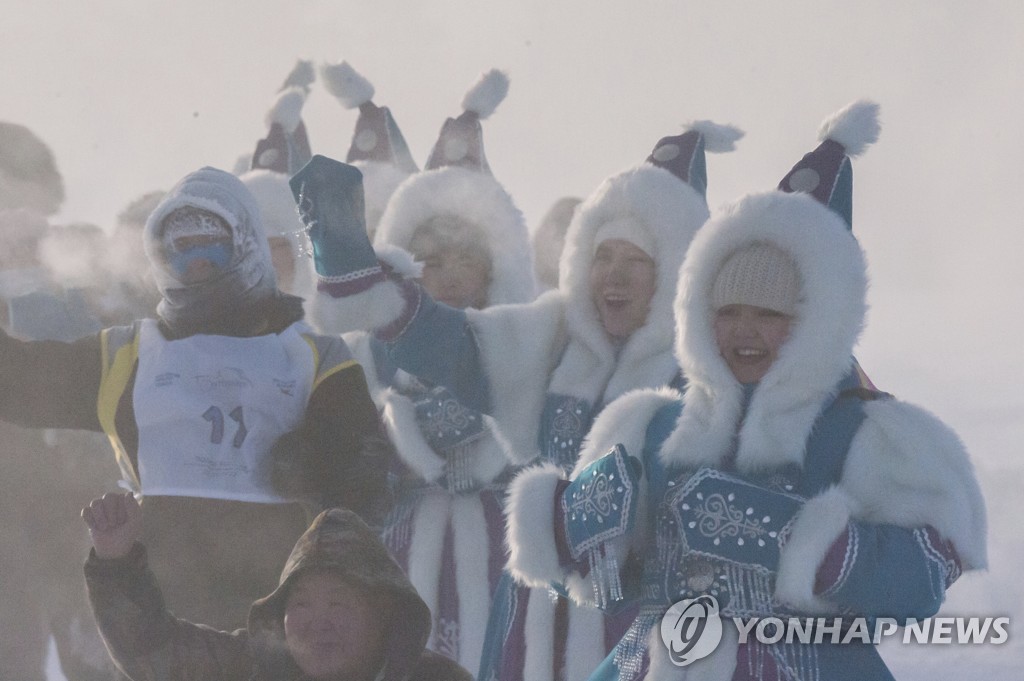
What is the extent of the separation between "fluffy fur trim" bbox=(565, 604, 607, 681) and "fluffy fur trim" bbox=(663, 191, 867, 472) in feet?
3.89

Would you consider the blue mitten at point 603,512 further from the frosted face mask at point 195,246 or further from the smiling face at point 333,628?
the frosted face mask at point 195,246

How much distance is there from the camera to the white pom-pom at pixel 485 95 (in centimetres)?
674

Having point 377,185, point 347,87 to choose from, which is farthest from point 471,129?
point 347,87

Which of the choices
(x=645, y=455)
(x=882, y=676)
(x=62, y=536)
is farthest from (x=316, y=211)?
(x=62, y=536)

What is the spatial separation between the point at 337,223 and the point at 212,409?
1.94ft

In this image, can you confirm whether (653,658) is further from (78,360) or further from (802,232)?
(78,360)

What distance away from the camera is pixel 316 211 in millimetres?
4445

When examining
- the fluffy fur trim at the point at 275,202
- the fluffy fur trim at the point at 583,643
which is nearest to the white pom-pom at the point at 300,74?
the fluffy fur trim at the point at 275,202

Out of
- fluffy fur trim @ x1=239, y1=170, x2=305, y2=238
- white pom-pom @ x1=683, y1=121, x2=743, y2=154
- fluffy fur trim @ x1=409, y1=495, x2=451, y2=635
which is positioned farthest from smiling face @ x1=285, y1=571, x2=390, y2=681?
fluffy fur trim @ x1=239, y1=170, x2=305, y2=238

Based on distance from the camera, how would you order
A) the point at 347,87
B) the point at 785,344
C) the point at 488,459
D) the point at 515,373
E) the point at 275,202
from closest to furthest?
the point at 785,344 → the point at 515,373 → the point at 488,459 → the point at 275,202 → the point at 347,87

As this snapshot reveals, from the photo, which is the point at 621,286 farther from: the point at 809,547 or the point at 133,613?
the point at 133,613

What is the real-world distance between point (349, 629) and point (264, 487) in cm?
93

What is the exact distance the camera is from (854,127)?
433 centimetres

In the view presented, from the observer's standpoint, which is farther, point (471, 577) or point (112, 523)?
point (471, 577)
